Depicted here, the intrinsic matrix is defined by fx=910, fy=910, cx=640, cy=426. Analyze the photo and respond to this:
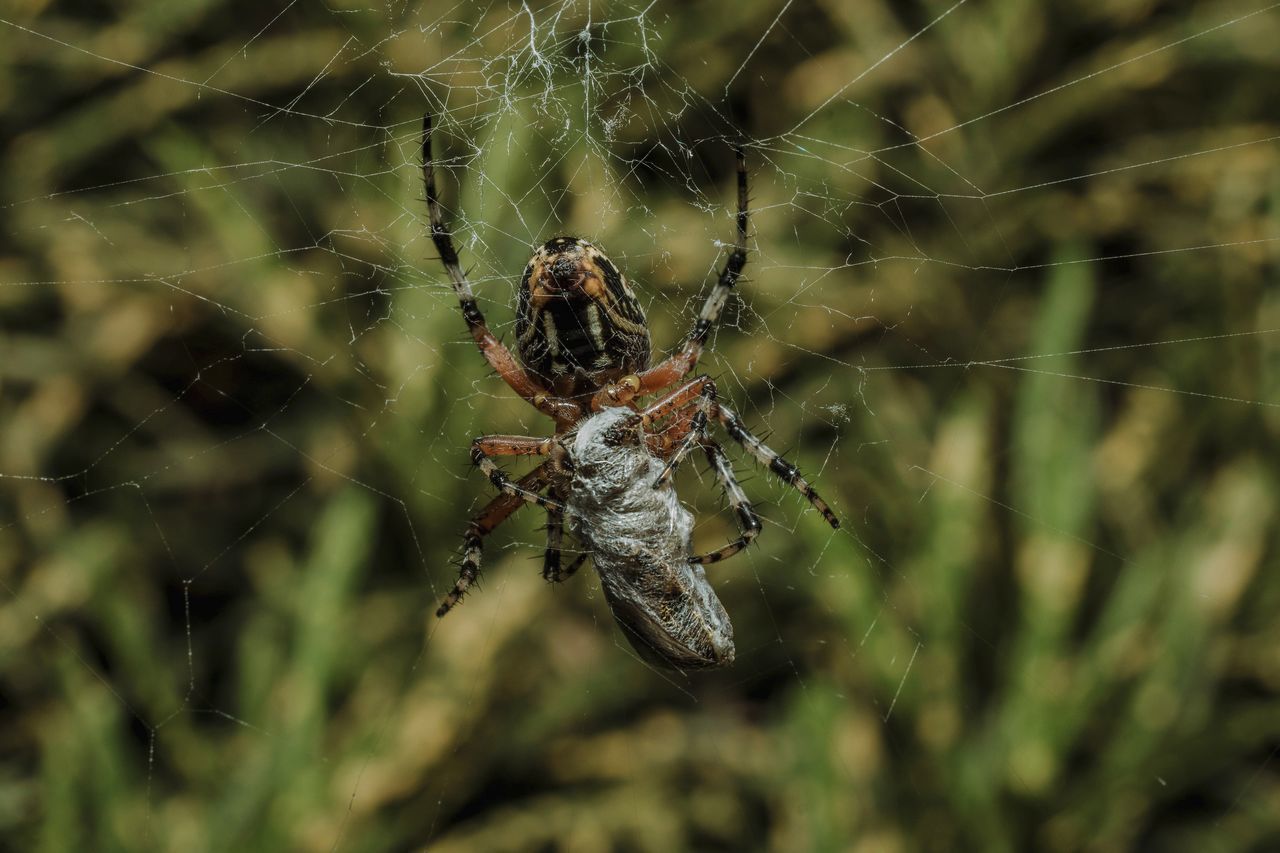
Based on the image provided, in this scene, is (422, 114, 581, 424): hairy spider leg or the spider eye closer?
the spider eye

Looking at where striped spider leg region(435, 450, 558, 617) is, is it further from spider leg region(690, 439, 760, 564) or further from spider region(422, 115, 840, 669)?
spider leg region(690, 439, 760, 564)

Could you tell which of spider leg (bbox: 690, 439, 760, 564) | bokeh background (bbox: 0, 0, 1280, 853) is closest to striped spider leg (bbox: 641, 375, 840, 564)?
spider leg (bbox: 690, 439, 760, 564)

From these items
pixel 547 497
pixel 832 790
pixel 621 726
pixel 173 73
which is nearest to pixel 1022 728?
pixel 832 790

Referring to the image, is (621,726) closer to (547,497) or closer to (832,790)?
(832,790)

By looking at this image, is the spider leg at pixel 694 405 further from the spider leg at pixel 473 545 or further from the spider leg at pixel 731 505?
the spider leg at pixel 473 545

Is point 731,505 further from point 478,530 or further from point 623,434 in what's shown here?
point 478,530
